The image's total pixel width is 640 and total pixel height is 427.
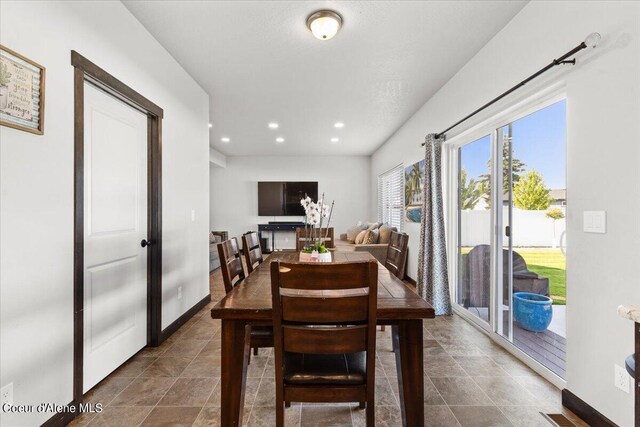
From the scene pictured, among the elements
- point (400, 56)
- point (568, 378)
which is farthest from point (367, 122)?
point (568, 378)

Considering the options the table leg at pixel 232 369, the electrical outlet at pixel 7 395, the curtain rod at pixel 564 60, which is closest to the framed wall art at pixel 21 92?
the electrical outlet at pixel 7 395

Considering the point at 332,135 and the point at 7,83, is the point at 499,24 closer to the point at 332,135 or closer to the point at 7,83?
the point at 7,83

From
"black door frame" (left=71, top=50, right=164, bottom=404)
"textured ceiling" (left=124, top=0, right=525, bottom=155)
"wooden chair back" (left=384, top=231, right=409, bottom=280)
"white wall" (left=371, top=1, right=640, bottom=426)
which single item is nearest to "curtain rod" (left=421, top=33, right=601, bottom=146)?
"white wall" (left=371, top=1, right=640, bottom=426)

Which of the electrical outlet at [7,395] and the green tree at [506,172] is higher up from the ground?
the green tree at [506,172]

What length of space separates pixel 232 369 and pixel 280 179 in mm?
6932

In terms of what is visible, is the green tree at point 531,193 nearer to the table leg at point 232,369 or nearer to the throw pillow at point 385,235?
the table leg at point 232,369

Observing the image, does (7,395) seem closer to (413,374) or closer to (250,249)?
(250,249)

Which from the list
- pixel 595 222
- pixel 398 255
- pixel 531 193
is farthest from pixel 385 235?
pixel 595 222

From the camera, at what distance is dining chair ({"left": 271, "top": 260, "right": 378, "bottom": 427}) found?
3.76 ft

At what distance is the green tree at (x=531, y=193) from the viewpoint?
2249mm

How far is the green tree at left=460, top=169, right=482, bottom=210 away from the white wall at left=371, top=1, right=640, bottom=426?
1.29 m

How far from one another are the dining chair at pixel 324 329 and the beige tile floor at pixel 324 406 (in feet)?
2.00

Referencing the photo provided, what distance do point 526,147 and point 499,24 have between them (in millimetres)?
979

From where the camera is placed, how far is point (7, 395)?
1.38 metres
